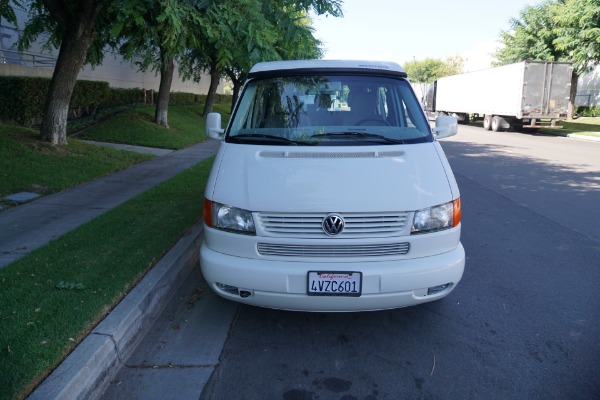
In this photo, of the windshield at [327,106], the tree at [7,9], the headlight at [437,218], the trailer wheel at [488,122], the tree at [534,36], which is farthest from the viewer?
the tree at [534,36]

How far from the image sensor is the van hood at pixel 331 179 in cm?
341

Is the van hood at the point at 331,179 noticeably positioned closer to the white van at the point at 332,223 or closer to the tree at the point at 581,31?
the white van at the point at 332,223

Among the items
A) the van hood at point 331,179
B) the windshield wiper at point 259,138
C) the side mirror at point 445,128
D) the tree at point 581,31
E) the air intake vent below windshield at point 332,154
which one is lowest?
the van hood at point 331,179

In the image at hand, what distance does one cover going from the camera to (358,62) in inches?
187

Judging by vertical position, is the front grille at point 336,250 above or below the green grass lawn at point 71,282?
above

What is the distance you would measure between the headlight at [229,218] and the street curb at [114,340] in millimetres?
915

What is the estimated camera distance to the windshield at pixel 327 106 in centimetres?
433

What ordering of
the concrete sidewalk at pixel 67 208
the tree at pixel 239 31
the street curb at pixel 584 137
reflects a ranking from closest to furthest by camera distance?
the concrete sidewalk at pixel 67 208, the tree at pixel 239 31, the street curb at pixel 584 137

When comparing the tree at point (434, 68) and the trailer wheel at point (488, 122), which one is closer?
the trailer wheel at point (488, 122)

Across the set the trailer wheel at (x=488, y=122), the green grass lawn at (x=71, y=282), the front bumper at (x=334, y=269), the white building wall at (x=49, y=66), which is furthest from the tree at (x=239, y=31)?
the trailer wheel at (x=488, y=122)

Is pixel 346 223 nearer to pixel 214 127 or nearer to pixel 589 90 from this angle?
pixel 214 127

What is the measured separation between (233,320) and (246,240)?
3.10 feet

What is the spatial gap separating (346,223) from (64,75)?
30.3 ft

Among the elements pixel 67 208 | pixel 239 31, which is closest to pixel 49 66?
pixel 239 31
